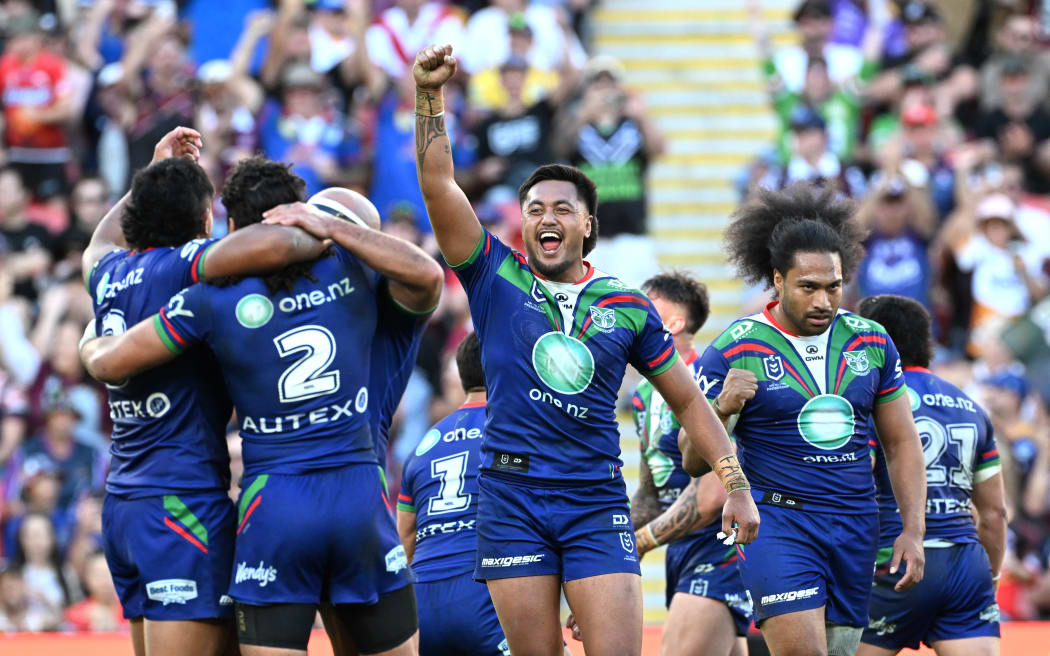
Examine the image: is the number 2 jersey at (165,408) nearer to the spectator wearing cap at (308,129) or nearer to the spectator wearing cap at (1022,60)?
the spectator wearing cap at (308,129)

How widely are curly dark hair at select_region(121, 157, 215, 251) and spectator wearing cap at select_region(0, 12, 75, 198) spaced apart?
7402 mm

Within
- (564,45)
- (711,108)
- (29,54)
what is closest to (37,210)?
(29,54)

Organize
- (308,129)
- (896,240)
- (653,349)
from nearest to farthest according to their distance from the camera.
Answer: (653,349)
(896,240)
(308,129)

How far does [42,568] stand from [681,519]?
596cm

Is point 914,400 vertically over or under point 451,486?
over

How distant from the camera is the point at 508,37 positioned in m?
13.8

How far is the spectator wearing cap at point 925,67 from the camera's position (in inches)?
539

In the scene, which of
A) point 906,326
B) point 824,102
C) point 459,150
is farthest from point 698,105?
point 906,326

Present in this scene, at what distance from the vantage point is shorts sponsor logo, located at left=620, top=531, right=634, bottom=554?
550 cm

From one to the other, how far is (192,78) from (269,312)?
8256 mm

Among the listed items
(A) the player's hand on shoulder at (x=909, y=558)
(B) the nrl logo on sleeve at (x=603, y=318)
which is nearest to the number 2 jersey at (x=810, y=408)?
(A) the player's hand on shoulder at (x=909, y=558)

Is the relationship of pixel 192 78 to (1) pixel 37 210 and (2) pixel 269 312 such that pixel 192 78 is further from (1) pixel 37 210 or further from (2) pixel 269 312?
(2) pixel 269 312

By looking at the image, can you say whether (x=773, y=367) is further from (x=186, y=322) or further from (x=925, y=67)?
(x=925, y=67)

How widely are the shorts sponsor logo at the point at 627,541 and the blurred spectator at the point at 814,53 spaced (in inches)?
350
